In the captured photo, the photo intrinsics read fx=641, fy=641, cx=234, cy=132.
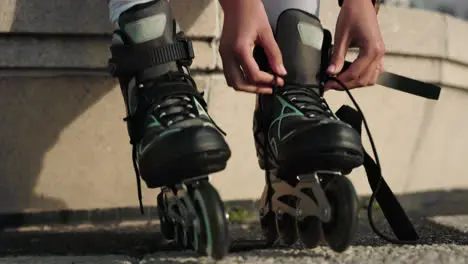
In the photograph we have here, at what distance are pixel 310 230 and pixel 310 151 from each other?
12cm

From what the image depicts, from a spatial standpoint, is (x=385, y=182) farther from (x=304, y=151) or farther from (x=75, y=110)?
(x=75, y=110)

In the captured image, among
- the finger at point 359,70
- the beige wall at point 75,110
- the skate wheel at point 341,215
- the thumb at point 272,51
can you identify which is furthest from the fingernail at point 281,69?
the beige wall at point 75,110

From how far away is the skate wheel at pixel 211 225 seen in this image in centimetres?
83

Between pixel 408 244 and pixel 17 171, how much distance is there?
2.85ft

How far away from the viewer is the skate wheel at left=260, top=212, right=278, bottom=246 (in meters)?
1.12

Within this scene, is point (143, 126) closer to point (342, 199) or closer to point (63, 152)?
point (342, 199)

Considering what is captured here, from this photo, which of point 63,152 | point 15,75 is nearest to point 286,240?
point 63,152

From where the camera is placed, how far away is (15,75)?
4.68 ft

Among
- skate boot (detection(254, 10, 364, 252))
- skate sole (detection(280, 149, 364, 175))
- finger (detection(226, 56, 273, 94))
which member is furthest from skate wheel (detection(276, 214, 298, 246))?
finger (detection(226, 56, 273, 94))

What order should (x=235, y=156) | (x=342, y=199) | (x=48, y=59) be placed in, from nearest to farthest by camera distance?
(x=342, y=199) → (x=48, y=59) → (x=235, y=156)

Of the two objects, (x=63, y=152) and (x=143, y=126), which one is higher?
(x=143, y=126)

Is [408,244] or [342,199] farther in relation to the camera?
[408,244]

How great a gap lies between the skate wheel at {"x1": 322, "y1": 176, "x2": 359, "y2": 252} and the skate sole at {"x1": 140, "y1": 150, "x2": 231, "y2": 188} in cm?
16

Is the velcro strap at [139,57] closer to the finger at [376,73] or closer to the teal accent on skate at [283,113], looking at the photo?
the teal accent on skate at [283,113]
